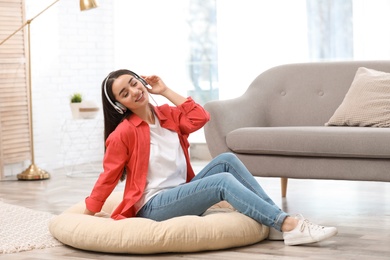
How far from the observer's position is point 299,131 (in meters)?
4.19

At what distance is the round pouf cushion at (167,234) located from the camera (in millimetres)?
3260

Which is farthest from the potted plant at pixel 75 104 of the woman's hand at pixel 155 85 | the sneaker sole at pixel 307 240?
the sneaker sole at pixel 307 240

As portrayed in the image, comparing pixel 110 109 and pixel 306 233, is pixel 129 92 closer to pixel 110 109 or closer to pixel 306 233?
pixel 110 109

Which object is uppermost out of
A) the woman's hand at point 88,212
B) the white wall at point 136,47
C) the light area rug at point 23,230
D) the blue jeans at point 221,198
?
the white wall at point 136,47

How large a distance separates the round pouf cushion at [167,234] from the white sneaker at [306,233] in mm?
159

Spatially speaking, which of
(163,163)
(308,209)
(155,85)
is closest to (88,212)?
(163,163)

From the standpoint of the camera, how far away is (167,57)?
7.15m

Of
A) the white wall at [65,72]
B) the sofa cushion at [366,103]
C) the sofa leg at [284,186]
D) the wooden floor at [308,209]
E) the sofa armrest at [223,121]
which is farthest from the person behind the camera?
the white wall at [65,72]

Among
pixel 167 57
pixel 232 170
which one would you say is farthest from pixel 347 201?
pixel 167 57

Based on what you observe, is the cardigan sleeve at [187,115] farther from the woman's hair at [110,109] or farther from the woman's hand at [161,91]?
the woman's hair at [110,109]

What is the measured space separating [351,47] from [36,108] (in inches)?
104

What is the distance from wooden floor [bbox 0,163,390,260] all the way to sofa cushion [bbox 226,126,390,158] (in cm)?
35

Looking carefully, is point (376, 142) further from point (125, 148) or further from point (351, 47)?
point (351, 47)

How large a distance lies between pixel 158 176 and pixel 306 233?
0.69m
